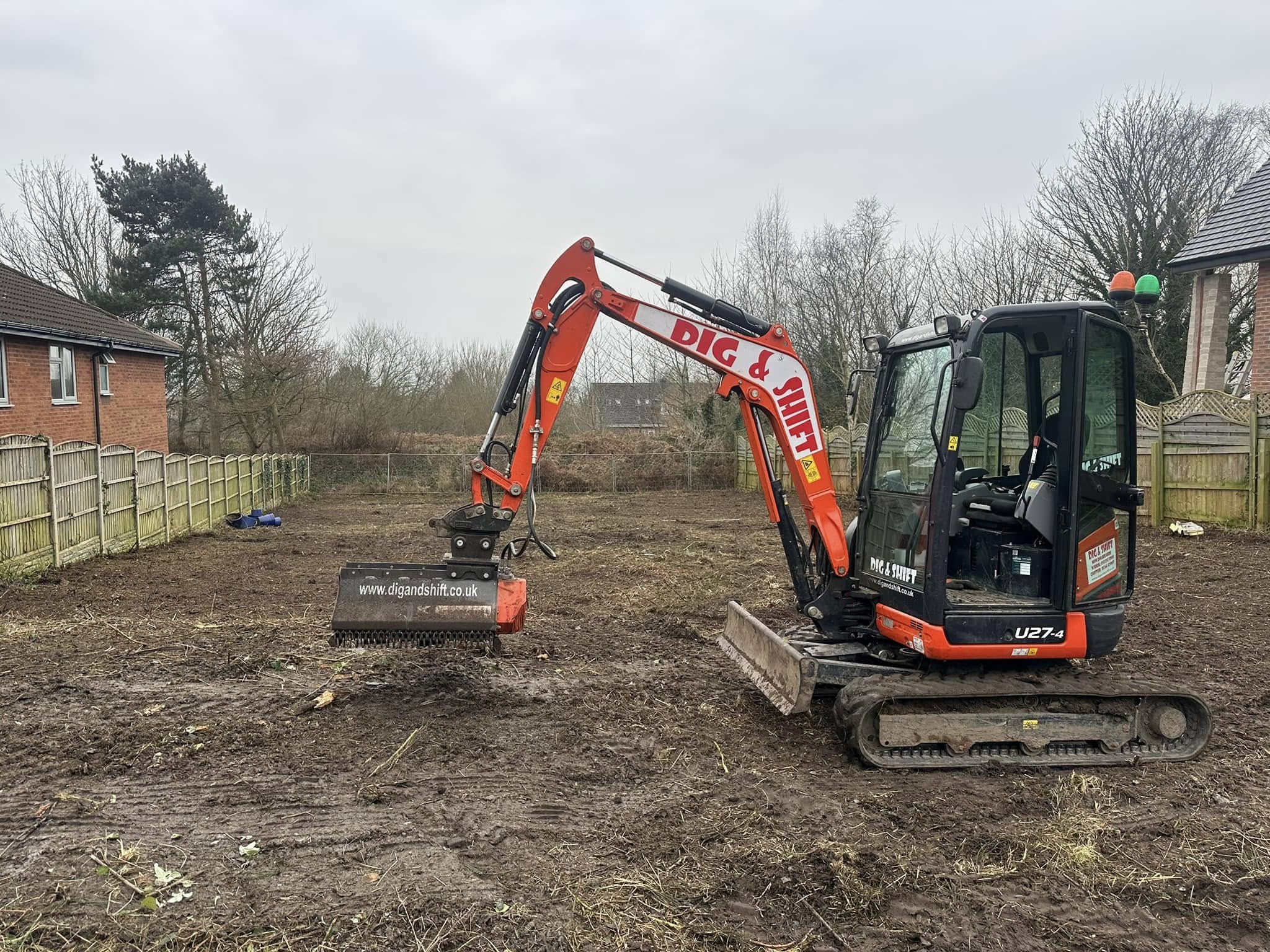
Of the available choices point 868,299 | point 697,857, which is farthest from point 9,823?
point 868,299

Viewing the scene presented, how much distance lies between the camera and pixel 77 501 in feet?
37.1

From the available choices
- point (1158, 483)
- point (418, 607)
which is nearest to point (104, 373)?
point (418, 607)

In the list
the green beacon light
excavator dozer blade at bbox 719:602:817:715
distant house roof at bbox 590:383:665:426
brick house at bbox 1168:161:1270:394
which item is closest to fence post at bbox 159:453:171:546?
excavator dozer blade at bbox 719:602:817:715

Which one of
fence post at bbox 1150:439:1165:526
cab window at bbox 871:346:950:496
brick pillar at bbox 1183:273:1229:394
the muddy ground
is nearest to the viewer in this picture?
the muddy ground

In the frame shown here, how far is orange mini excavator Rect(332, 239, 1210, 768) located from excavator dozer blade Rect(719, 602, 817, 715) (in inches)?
0.8

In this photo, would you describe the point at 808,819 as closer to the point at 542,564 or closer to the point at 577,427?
the point at 542,564

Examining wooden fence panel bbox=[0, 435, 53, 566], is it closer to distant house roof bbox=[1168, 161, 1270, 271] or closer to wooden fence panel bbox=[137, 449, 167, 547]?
wooden fence panel bbox=[137, 449, 167, 547]

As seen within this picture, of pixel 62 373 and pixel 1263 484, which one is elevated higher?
pixel 62 373

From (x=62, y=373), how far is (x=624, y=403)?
792 inches

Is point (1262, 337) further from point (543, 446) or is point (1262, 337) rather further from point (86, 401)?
point (86, 401)

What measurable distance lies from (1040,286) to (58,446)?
25217mm

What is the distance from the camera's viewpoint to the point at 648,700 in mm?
5695

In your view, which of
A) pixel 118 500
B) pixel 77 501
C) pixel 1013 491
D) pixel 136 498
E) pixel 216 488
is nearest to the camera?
pixel 1013 491

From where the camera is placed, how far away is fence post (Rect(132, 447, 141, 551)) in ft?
42.4
